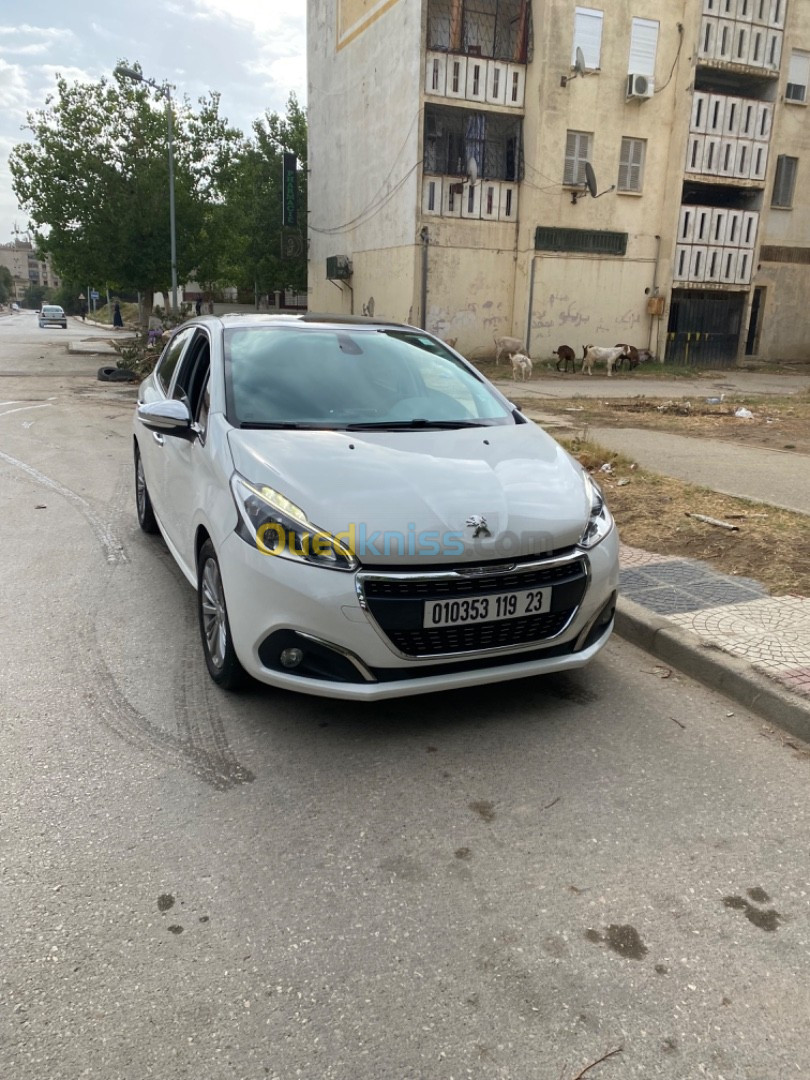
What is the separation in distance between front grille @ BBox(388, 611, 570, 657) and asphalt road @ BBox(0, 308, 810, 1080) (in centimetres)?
44

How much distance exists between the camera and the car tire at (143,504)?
20.0 feet

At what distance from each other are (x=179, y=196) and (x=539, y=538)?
30877 millimetres

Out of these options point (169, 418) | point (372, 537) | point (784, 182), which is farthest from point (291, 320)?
point (784, 182)

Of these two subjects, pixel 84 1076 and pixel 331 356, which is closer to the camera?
pixel 84 1076

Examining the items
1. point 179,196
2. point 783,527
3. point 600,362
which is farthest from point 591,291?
point 783,527

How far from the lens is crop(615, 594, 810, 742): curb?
356 centimetres

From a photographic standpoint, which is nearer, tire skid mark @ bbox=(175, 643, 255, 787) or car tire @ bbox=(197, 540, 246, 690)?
tire skid mark @ bbox=(175, 643, 255, 787)

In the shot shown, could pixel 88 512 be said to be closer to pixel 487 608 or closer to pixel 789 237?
pixel 487 608

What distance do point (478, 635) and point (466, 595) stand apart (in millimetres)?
197

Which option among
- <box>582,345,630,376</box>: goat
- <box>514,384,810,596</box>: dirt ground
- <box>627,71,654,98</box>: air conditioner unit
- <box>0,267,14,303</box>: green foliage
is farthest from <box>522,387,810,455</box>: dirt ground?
<box>0,267,14,303</box>: green foliage

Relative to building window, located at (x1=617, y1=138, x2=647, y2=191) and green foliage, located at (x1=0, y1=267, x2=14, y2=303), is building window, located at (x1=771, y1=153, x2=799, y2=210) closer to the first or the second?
building window, located at (x1=617, y1=138, x2=647, y2=191)

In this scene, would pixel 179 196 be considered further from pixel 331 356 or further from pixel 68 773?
pixel 68 773

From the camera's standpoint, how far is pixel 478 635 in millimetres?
3234

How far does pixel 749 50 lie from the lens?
26.9 metres
